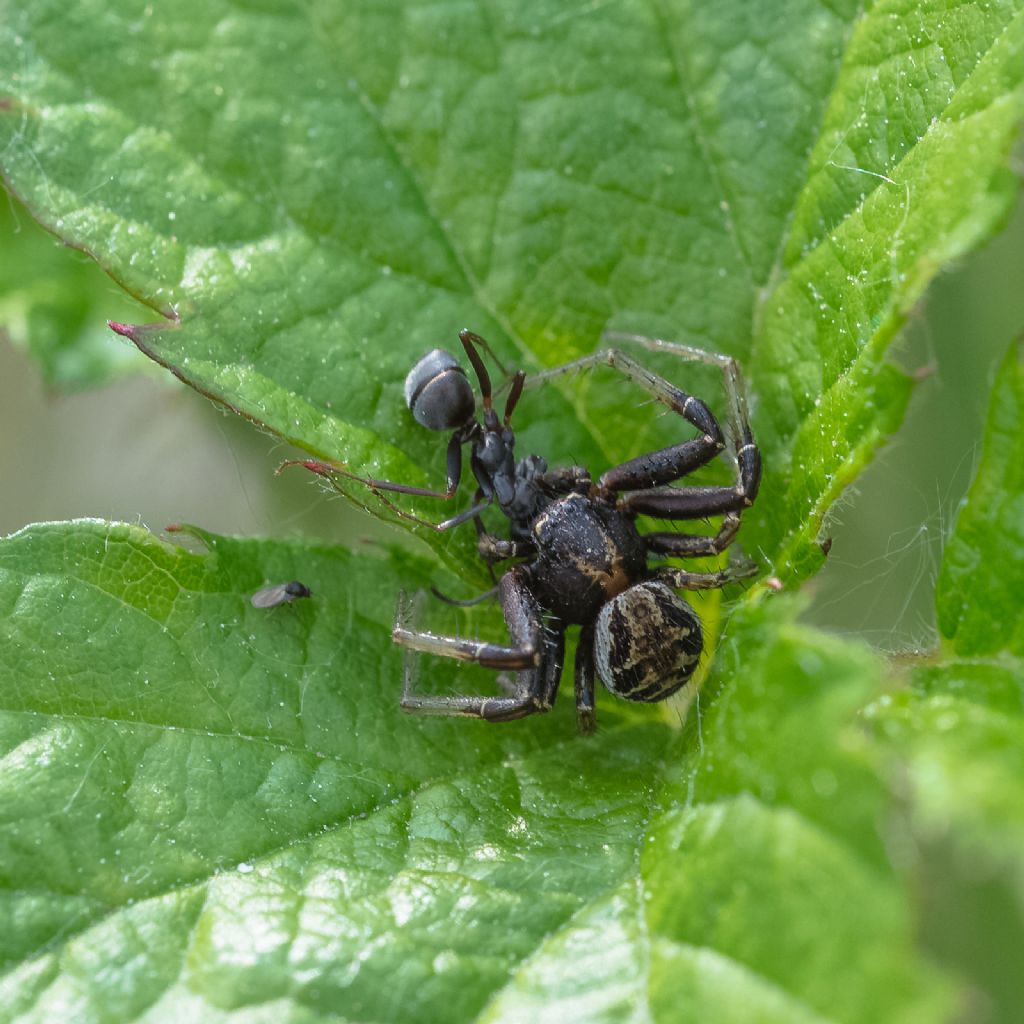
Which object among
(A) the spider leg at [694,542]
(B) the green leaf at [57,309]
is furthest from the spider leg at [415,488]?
(B) the green leaf at [57,309]

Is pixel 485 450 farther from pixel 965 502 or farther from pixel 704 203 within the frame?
pixel 965 502

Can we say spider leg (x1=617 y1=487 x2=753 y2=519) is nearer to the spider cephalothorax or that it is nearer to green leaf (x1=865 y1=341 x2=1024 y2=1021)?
the spider cephalothorax

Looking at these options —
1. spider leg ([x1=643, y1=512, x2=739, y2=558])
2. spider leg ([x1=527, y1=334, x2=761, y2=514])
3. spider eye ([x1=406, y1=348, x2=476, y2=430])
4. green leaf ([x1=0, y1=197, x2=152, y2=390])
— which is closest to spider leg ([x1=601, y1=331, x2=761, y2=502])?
spider leg ([x1=527, y1=334, x2=761, y2=514])

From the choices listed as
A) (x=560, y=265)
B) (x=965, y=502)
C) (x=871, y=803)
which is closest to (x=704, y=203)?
(x=560, y=265)

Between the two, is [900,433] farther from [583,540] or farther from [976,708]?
[976,708]

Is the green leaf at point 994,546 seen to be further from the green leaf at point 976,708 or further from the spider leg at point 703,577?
the spider leg at point 703,577
